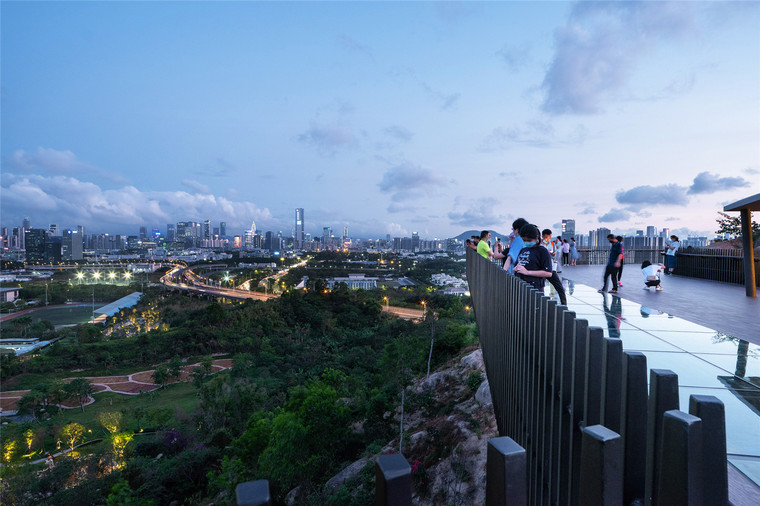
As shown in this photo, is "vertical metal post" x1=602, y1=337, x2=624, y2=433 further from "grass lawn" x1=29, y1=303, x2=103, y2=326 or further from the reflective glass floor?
"grass lawn" x1=29, y1=303, x2=103, y2=326

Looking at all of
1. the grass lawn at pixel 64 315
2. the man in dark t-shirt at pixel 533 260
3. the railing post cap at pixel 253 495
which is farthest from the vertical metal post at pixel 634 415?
the grass lawn at pixel 64 315

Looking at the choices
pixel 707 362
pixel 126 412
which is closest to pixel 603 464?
pixel 707 362

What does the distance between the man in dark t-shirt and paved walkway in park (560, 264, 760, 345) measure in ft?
7.04

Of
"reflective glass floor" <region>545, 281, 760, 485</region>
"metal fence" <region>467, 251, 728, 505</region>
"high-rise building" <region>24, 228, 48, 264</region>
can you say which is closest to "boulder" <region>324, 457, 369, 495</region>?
"reflective glass floor" <region>545, 281, 760, 485</region>

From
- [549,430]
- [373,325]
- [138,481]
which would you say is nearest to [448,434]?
[549,430]

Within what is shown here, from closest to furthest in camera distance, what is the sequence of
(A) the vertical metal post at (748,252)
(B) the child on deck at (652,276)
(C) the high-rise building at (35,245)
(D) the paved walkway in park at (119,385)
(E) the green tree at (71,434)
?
(A) the vertical metal post at (748,252), (B) the child on deck at (652,276), (E) the green tree at (71,434), (D) the paved walkway in park at (119,385), (C) the high-rise building at (35,245)

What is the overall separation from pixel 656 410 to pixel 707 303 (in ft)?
27.5

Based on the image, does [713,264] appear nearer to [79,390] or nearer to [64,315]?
[79,390]

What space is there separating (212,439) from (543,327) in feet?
→ 67.8

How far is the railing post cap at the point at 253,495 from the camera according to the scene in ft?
2.24

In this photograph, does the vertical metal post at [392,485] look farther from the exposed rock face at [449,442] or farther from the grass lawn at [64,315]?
the grass lawn at [64,315]

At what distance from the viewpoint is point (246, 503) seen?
0.69 metres

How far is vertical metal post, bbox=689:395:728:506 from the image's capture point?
834 millimetres

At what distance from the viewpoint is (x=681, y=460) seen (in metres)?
0.86
